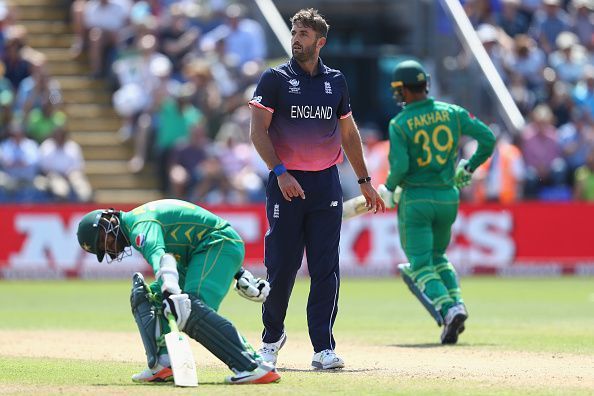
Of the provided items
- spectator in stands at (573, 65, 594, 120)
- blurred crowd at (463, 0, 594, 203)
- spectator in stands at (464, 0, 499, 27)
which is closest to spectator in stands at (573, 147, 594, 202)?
blurred crowd at (463, 0, 594, 203)

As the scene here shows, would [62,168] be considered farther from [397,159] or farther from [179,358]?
[179,358]

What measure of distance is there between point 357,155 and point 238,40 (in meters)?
14.1

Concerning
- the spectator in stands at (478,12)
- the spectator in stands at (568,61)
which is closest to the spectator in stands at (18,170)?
the spectator in stands at (478,12)

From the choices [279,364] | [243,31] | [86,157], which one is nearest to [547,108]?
[243,31]

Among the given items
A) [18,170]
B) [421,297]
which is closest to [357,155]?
[421,297]

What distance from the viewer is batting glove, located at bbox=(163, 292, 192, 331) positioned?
26.2ft

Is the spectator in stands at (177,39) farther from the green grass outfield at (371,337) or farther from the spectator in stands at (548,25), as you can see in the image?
the spectator in stands at (548,25)

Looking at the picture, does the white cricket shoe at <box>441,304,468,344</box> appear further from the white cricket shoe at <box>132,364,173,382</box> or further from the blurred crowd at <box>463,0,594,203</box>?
the blurred crowd at <box>463,0,594,203</box>

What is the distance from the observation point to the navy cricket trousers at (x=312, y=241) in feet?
31.7

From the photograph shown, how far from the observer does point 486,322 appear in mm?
14281

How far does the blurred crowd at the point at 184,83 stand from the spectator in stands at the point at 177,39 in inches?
0.7

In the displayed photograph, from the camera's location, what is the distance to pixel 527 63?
24.6m

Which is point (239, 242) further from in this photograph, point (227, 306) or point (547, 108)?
point (547, 108)

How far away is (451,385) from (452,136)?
404 cm
